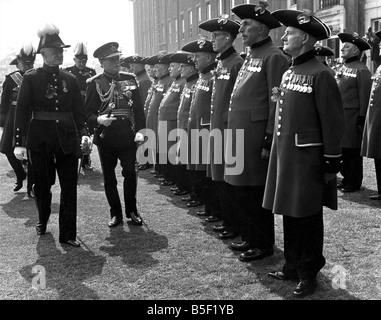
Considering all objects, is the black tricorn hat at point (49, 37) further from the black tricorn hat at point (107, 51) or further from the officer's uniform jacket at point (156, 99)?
the officer's uniform jacket at point (156, 99)

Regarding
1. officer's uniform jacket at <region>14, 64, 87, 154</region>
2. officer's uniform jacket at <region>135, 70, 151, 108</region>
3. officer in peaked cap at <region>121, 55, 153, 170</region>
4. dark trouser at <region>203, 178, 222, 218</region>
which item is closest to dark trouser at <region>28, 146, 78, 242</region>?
officer's uniform jacket at <region>14, 64, 87, 154</region>

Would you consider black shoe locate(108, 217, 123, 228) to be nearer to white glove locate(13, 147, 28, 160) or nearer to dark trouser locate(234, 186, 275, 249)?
white glove locate(13, 147, 28, 160)

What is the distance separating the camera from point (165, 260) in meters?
5.18

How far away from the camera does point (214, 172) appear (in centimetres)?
604

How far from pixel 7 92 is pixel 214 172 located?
4.23m

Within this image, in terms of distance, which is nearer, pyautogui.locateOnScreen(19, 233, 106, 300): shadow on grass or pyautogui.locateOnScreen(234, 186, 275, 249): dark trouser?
pyautogui.locateOnScreen(19, 233, 106, 300): shadow on grass

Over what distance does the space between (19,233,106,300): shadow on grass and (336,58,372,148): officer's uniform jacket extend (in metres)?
4.75

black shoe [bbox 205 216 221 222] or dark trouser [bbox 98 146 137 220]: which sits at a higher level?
dark trouser [bbox 98 146 137 220]

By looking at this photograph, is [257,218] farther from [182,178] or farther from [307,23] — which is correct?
[182,178]

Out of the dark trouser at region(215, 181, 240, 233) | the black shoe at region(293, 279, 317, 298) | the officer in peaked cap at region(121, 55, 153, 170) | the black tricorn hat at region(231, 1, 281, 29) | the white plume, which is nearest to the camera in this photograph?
the black shoe at region(293, 279, 317, 298)

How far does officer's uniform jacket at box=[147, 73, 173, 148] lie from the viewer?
9969 mm

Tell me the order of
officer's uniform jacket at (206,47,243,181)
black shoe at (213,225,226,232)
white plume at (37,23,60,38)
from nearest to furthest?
white plume at (37,23,60,38)
officer's uniform jacket at (206,47,243,181)
black shoe at (213,225,226,232)

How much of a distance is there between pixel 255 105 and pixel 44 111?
244 cm

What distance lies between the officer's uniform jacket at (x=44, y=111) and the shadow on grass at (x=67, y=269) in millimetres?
1127
